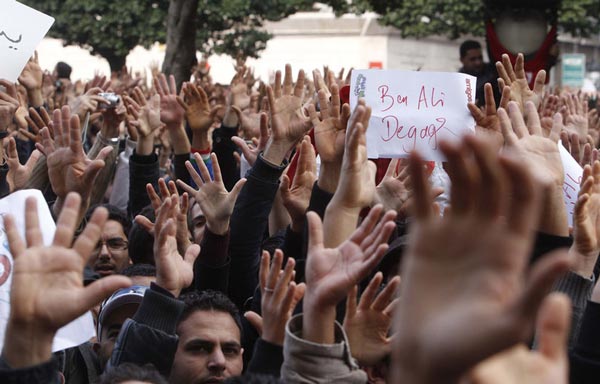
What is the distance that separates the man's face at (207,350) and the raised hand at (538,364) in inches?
86.5

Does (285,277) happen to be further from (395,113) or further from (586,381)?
(395,113)

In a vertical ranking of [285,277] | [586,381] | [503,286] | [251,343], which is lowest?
[251,343]

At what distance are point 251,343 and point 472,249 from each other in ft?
8.50

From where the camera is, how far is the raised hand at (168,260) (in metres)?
3.49

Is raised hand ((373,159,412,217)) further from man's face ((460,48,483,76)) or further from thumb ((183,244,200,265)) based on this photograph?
man's face ((460,48,483,76))

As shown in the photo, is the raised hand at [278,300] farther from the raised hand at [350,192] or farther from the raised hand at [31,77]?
the raised hand at [31,77]

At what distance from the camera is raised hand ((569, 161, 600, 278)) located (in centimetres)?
328

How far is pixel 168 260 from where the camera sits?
3.52 m

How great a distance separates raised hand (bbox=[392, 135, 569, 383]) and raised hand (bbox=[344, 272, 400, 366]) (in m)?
1.45

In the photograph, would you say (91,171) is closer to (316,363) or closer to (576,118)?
(316,363)

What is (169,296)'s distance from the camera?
11.2 ft

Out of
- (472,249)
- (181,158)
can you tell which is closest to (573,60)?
(181,158)

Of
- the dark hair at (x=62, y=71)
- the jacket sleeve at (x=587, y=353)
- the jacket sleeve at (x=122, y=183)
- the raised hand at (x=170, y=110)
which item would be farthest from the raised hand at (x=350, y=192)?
the dark hair at (x=62, y=71)

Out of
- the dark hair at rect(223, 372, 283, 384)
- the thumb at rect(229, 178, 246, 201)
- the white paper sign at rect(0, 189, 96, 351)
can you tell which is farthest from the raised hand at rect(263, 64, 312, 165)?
the dark hair at rect(223, 372, 283, 384)
